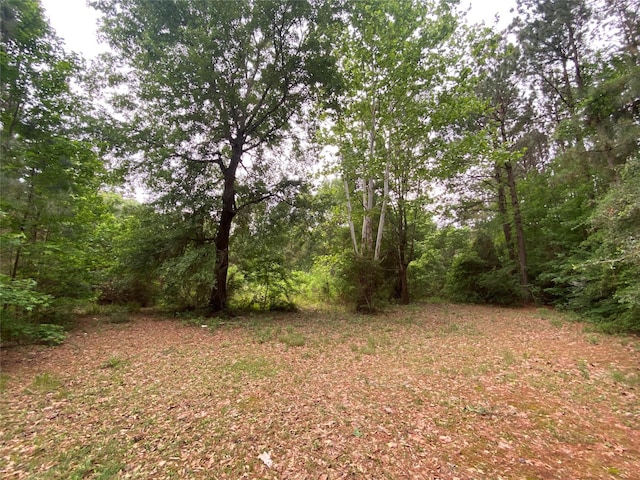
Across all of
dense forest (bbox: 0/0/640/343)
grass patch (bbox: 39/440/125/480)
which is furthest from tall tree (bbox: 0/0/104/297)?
grass patch (bbox: 39/440/125/480)

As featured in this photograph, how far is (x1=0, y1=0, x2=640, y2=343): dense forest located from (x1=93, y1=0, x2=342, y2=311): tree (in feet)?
0.18

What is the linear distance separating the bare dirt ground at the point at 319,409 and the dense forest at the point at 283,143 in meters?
1.79

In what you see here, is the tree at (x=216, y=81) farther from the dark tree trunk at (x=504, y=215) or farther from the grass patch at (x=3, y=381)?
the dark tree trunk at (x=504, y=215)

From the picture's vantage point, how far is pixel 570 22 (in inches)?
373

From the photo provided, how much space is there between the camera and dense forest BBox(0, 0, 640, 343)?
17.1ft

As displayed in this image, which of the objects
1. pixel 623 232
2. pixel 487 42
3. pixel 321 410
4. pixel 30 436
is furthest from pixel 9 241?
pixel 487 42

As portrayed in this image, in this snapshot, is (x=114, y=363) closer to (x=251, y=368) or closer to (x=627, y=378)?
(x=251, y=368)

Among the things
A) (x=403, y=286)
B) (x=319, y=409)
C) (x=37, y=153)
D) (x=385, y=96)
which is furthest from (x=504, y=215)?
(x=37, y=153)

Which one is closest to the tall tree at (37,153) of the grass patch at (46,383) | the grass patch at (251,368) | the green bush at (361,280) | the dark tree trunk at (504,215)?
the grass patch at (46,383)

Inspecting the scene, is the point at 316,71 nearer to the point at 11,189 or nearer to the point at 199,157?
the point at 199,157

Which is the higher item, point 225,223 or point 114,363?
point 225,223

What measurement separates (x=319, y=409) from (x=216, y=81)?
8.40m

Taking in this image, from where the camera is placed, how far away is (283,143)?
10.0m

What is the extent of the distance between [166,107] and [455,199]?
12.4 meters
